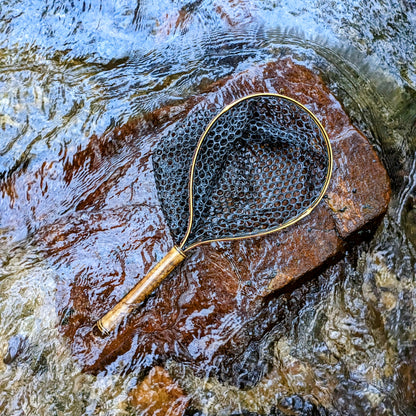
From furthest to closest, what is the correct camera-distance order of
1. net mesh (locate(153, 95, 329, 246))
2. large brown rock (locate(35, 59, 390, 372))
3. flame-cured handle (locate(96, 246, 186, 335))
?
large brown rock (locate(35, 59, 390, 372)), net mesh (locate(153, 95, 329, 246)), flame-cured handle (locate(96, 246, 186, 335))

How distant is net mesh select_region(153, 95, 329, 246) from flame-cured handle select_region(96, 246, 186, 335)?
0.19 meters

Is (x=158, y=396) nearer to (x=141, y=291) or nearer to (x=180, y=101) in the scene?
(x=141, y=291)

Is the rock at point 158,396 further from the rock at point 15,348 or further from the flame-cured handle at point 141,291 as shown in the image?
the rock at point 15,348

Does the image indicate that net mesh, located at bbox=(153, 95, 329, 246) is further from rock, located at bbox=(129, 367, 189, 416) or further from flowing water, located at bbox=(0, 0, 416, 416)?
rock, located at bbox=(129, 367, 189, 416)

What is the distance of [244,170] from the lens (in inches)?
133

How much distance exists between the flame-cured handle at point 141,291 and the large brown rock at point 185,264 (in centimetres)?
13

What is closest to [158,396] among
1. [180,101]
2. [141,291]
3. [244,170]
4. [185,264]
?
[141,291]

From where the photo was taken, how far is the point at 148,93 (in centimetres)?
395

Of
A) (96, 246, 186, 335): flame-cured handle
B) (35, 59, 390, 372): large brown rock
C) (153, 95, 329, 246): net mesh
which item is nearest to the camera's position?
(96, 246, 186, 335): flame-cured handle

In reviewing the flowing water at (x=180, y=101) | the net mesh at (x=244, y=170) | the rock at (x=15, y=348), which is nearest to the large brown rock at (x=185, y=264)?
the flowing water at (x=180, y=101)

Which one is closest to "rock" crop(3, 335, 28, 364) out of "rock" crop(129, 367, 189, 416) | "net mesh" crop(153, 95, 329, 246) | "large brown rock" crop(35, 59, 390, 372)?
"large brown rock" crop(35, 59, 390, 372)

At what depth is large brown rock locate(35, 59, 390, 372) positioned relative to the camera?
3328 millimetres

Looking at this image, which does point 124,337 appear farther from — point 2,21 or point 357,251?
point 2,21

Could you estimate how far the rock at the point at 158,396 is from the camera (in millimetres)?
3246
